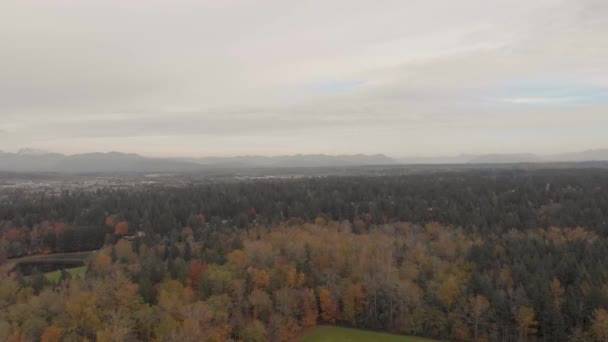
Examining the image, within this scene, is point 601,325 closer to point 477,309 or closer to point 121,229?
point 477,309

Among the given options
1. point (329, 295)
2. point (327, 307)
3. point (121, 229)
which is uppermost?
point (121, 229)

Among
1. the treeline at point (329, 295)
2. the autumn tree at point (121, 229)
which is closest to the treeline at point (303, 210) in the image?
the autumn tree at point (121, 229)

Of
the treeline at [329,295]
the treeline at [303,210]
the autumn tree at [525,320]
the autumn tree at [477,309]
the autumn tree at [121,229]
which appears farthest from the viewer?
the autumn tree at [121,229]

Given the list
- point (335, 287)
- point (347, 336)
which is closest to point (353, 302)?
point (335, 287)

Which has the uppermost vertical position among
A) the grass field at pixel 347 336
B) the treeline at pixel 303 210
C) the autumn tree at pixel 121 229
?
the treeline at pixel 303 210

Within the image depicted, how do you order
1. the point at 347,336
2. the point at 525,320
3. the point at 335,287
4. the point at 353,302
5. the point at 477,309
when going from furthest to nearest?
1. the point at 335,287
2. the point at 353,302
3. the point at 347,336
4. the point at 477,309
5. the point at 525,320

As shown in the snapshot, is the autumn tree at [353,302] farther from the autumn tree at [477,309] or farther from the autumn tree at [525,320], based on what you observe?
the autumn tree at [525,320]
